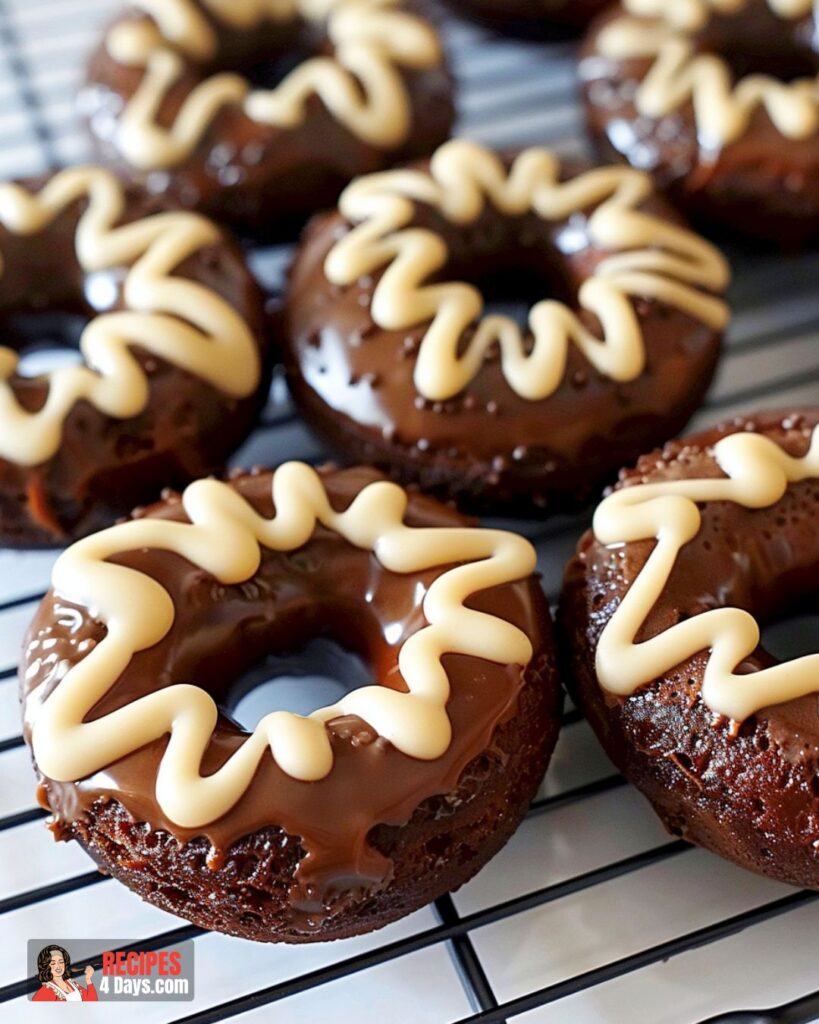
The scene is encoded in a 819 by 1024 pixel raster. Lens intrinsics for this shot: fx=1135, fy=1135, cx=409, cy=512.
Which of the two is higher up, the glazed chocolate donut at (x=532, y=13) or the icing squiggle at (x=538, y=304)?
the glazed chocolate donut at (x=532, y=13)

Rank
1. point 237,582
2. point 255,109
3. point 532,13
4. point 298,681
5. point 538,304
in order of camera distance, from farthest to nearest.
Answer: point 532,13
point 255,109
point 538,304
point 298,681
point 237,582

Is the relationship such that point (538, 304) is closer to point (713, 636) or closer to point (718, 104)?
point (718, 104)

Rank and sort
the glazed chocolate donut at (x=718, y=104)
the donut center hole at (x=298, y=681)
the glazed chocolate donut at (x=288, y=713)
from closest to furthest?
the glazed chocolate donut at (x=288, y=713) < the donut center hole at (x=298, y=681) < the glazed chocolate donut at (x=718, y=104)

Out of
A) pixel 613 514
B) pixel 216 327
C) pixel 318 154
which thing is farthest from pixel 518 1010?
pixel 318 154

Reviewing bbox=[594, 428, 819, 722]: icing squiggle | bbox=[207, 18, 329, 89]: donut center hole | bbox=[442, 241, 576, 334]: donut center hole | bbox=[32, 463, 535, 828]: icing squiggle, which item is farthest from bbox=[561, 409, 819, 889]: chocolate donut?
bbox=[207, 18, 329, 89]: donut center hole

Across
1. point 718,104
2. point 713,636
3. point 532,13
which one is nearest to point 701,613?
point 713,636

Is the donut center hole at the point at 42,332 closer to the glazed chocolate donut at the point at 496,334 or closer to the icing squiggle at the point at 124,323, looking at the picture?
the icing squiggle at the point at 124,323

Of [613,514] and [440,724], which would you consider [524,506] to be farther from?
[440,724]

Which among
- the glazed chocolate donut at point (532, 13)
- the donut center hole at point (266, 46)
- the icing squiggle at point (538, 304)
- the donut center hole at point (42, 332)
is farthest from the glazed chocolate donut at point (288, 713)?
the glazed chocolate donut at point (532, 13)
